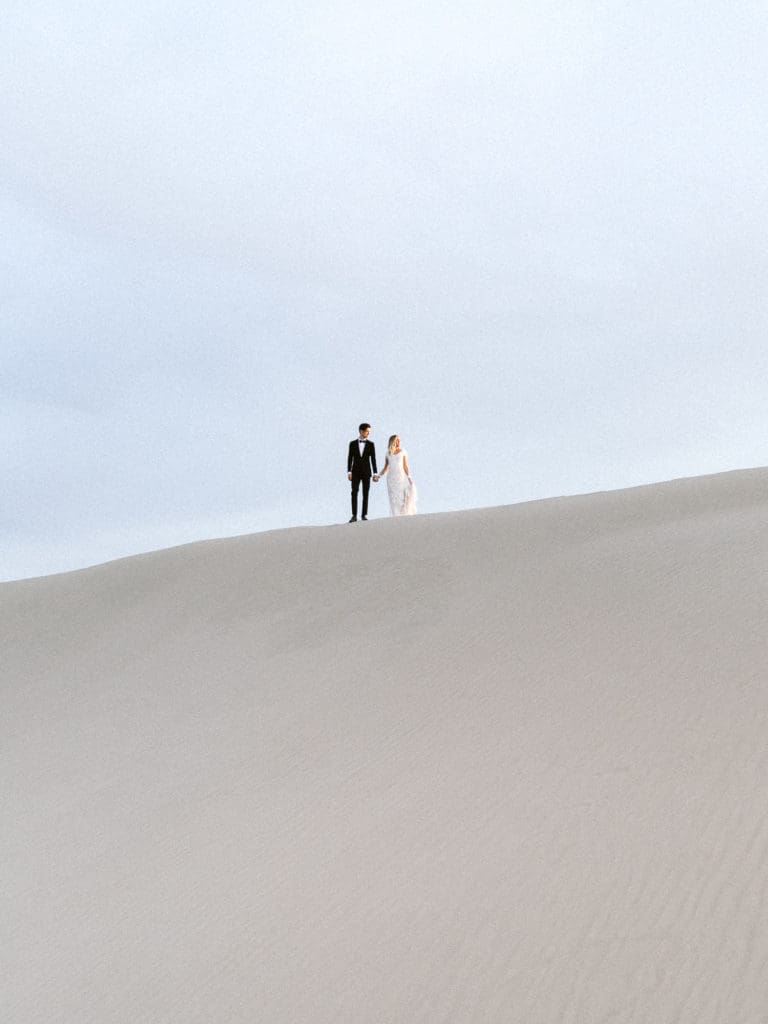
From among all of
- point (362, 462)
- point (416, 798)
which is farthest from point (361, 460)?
point (416, 798)

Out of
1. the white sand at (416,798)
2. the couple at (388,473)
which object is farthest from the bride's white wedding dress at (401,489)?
the white sand at (416,798)

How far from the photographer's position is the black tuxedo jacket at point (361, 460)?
17.0m

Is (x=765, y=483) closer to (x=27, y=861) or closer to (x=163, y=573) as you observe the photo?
(x=163, y=573)

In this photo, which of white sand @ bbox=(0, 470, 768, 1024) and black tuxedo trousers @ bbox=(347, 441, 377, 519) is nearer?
white sand @ bbox=(0, 470, 768, 1024)

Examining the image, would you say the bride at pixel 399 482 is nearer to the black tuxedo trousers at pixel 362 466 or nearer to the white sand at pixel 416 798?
the black tuxedo trousers at pixel 362 466

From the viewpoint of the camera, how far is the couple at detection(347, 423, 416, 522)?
17.0m

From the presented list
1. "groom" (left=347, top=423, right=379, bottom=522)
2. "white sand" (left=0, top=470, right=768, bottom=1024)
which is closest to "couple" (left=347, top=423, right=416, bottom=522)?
"groom" (left=347, top=423, right=379, bottom=522)

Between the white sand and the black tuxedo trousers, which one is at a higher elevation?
the black tuxedo trousers

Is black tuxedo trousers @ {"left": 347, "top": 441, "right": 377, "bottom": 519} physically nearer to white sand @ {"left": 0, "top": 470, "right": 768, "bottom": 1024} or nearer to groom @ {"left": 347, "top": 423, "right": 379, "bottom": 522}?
groom @ {"left": 347, "top": 423, "right": 379, "bottom": 522}

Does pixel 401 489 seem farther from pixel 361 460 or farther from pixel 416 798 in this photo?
pixel 416 798

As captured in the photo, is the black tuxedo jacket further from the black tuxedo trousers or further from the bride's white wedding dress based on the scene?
the bride's white wedding dress

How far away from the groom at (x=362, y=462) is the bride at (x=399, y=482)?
31 centimetres

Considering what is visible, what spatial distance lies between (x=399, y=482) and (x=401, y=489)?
0.36ft

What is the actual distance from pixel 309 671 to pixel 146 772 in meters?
1.76
